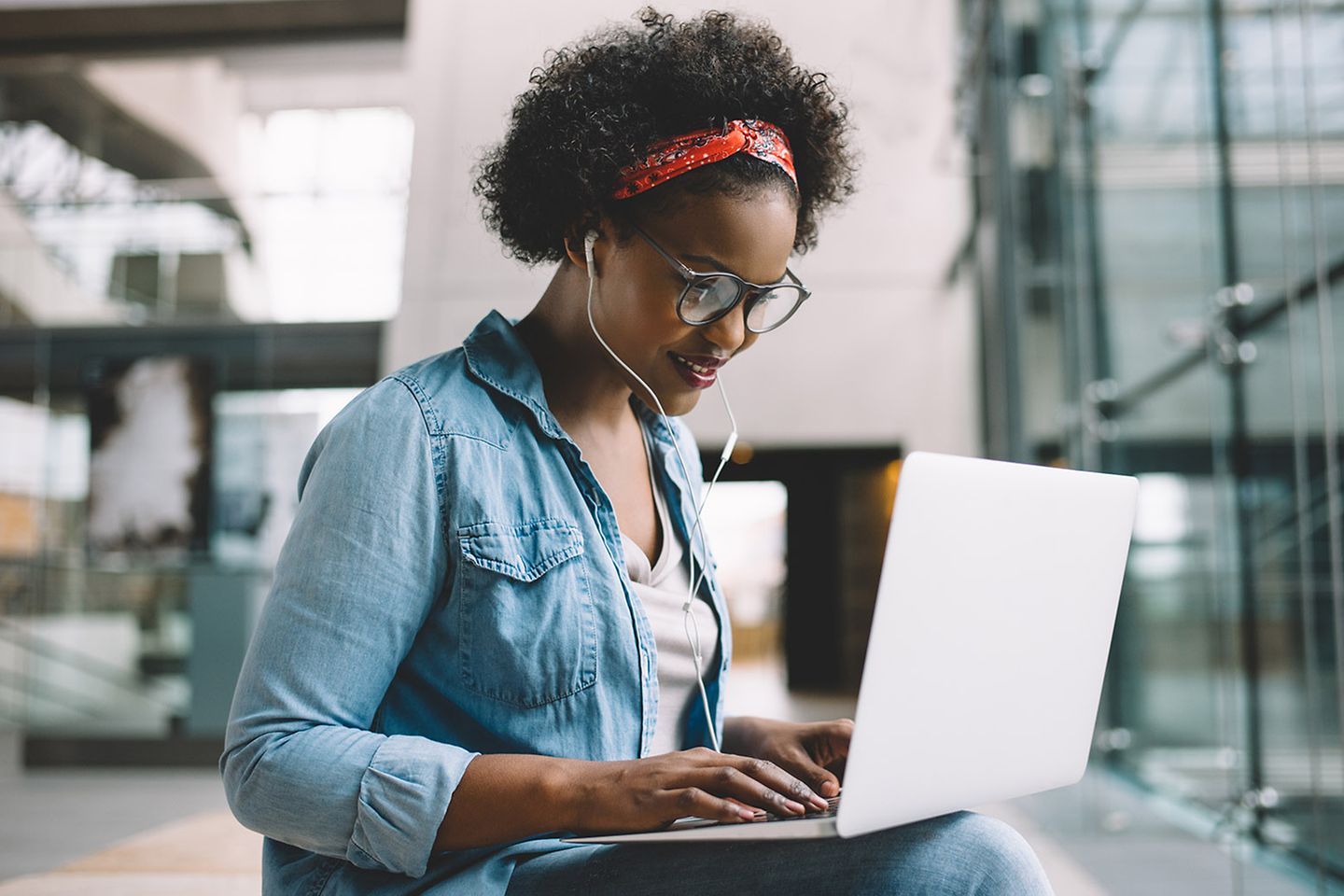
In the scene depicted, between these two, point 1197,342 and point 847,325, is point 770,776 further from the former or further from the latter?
point 847,325

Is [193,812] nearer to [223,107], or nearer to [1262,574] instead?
[1262,574]

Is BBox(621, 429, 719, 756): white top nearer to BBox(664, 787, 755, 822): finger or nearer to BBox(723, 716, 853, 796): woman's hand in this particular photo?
BBox(723, 716, 853, 796): woman's hand

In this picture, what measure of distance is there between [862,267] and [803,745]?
519 cm

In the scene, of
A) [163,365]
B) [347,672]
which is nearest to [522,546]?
[347,672]

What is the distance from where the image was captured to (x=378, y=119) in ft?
23.7

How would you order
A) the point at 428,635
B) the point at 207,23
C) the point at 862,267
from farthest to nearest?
the point at 207,23 < the point at 862,267 < the point at 428,635

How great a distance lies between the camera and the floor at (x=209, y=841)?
195 cm

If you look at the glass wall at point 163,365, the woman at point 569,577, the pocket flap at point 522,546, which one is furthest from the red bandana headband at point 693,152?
the glass wall at point 163,365

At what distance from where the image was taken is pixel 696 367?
42.8 inches

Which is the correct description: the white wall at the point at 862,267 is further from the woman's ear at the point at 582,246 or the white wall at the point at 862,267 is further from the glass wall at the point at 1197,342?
the woman's ear at the point at 582,246

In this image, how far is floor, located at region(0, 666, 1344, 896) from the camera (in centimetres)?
195

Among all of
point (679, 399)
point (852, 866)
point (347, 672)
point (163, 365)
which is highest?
point (163, 365)

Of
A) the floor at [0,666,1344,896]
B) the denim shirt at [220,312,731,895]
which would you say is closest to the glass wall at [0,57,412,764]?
the floor at [0,666,1344,896]

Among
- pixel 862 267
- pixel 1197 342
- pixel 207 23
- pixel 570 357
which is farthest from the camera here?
pixel 207 23
